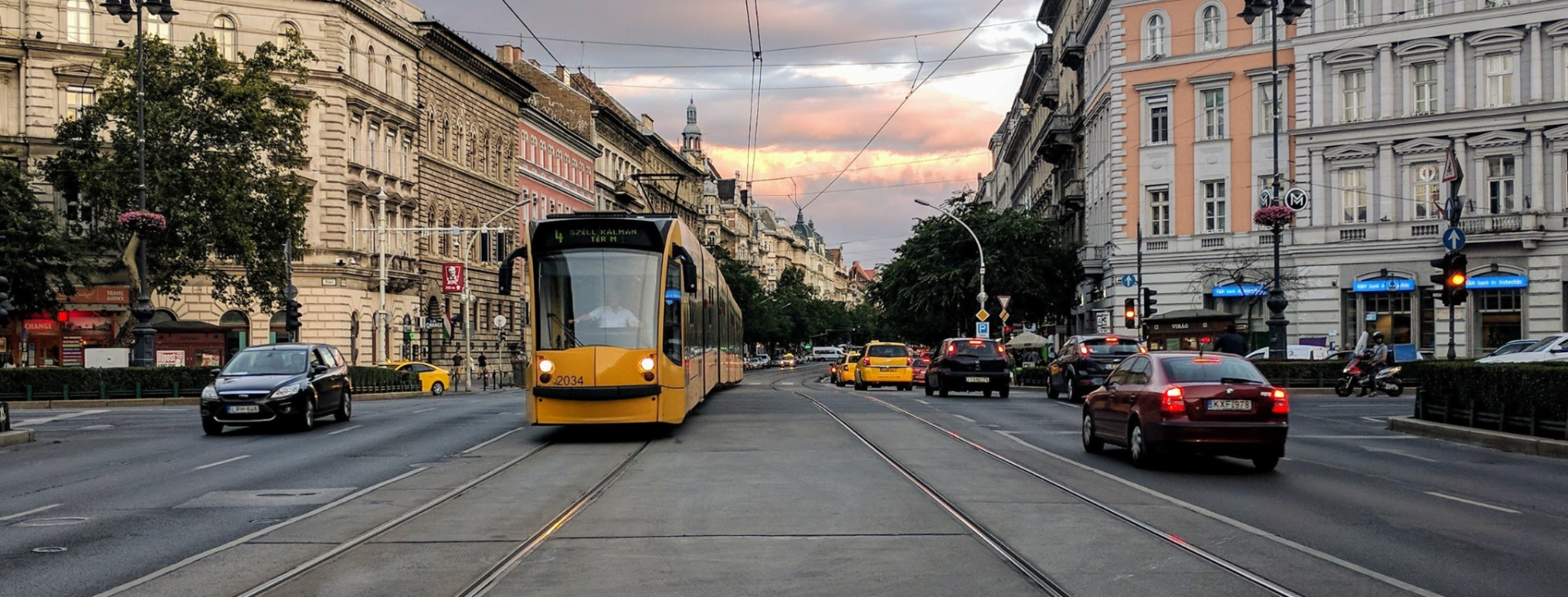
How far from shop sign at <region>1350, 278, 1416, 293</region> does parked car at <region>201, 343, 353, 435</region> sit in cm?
3757

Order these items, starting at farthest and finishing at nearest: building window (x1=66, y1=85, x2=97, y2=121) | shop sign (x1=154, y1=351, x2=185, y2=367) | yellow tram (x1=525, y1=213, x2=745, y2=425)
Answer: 1. building window (x1=66, y1=85, x2=97, y2=121)
2. shop sign (x1=154, y1=351, x2=185, y2=367)
3. yellow tram (x1=525, y1=213, x2=745, y2=425)

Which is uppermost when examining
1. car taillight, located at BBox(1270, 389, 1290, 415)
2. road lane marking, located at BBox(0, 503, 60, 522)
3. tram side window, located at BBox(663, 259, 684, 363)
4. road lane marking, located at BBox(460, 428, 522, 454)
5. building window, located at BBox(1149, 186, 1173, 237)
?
building window, located at BBox(1149, 186, 1173, 237)

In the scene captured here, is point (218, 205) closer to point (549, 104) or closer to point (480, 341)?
point (480, 341)

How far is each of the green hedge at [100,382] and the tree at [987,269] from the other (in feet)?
116

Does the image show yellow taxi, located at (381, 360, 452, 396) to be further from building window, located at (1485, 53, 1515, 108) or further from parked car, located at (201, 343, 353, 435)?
building window, located at (1485, 53, 1515, 108)

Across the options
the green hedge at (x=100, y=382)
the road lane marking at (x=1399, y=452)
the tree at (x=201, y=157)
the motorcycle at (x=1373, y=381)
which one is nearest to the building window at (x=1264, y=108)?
the motorcycle at (x=1373, y=381)

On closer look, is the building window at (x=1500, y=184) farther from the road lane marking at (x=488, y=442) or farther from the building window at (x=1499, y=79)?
the road lane marking at (x=488, y=442)

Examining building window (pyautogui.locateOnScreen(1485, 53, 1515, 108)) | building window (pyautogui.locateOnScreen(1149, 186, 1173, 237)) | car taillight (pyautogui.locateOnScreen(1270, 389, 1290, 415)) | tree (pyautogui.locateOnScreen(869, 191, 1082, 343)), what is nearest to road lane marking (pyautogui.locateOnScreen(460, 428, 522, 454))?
car taillight (pyautogui.locateOnScreen(1270, 389, 1290, 415))

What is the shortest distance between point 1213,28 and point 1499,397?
35317mm

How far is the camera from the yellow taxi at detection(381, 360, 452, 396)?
5116 cm

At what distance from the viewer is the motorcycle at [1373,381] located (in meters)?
35.0

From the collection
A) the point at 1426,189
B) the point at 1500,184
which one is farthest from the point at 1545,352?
the point at 1426,189

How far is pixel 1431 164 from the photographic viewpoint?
165 ft

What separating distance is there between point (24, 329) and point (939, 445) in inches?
1595
